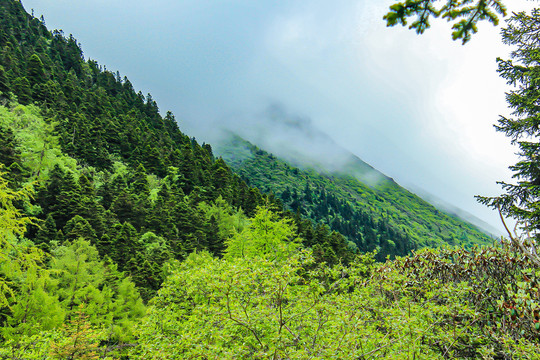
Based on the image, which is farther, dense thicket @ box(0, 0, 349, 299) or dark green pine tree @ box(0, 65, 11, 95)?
dark green pine tree @ box(0, 65, 11, 95)

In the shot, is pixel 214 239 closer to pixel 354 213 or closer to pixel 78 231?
pixel 78 231

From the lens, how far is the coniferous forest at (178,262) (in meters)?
6.26

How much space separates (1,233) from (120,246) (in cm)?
2124

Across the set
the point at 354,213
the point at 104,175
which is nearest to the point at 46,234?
the point at 104,175

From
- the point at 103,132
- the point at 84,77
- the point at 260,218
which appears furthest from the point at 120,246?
the point at 84,77

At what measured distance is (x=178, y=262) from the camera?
12.7m

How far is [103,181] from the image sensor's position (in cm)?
4234

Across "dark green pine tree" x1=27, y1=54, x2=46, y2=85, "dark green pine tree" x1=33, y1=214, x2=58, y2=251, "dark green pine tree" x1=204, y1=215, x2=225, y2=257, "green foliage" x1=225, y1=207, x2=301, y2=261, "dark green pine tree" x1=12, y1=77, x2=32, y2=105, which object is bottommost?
"dark green pine tree" x1=33, y1=214, x2=58, y2=251

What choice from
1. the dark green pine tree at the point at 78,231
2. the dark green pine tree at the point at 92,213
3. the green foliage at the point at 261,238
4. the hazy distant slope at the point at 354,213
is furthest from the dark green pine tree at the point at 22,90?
the hazy distant slope at the point at 354,213

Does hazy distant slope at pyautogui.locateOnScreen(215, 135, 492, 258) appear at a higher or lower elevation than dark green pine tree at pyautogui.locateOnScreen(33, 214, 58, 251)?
higher

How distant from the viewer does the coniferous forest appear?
626 cm

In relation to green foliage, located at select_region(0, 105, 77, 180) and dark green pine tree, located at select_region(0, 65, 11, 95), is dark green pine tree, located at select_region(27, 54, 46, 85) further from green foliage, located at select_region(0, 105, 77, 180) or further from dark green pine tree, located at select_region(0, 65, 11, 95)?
green foliage, located at select_region(0, 105, 77, 180)

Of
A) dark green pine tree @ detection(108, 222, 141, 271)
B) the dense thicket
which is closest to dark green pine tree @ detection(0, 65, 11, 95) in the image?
the dense thicket

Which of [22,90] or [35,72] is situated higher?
[35,72]
